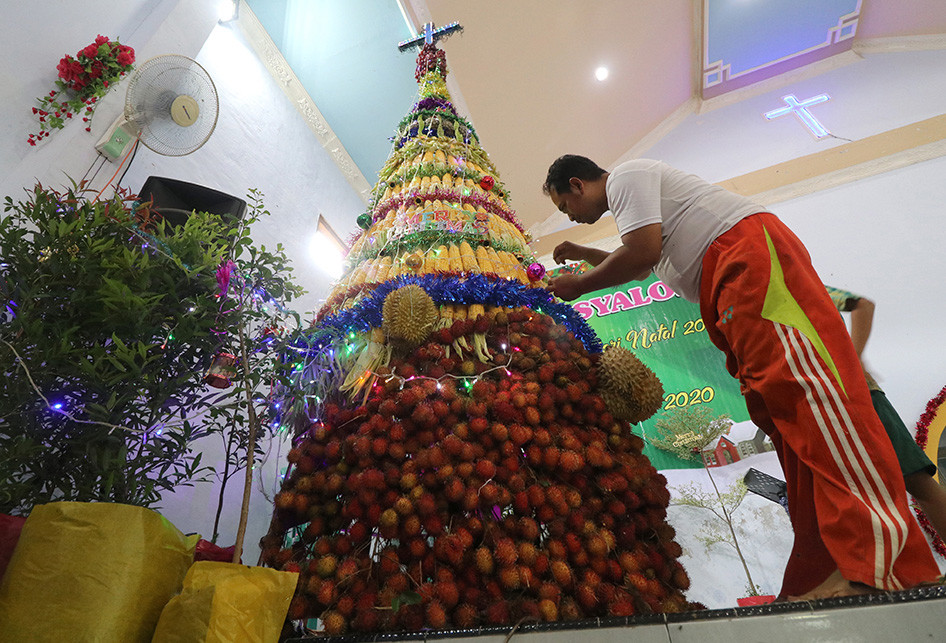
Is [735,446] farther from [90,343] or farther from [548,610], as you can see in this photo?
[90,343]

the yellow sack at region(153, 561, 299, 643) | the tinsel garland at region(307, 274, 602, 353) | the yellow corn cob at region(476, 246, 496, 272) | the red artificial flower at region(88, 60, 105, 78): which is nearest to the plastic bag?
the yellow sack at region(153, 561, 299, 643)

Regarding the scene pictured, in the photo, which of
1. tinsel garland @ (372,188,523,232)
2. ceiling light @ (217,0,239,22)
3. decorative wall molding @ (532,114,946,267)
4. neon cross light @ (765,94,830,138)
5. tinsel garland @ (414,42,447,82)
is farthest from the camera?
neon cross light @ (765,94,830,138)

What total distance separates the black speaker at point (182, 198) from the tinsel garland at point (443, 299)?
103 cm

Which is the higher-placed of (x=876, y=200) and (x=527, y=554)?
(x=876, y=200)

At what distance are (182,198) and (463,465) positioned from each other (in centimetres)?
202

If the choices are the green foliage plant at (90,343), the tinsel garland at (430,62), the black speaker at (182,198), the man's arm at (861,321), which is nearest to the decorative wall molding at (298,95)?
Result: the tinsel garland at (430,62)

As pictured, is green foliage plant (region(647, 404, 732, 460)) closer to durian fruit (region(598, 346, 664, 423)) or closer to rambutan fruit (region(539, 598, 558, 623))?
durian fruit (region(598, 346, 664, 423))

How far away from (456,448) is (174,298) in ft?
2.04

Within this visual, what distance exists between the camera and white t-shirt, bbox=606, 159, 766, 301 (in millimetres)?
954

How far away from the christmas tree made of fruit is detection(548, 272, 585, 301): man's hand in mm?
50

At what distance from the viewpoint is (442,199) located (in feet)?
5.04

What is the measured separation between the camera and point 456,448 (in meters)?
0.80

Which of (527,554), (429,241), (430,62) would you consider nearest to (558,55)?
(430,62)

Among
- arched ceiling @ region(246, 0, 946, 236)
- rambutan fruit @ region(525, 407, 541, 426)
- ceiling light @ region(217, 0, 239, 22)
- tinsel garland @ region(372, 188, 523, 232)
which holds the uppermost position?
arched ceiling @ region(246, 0, 946, 236)
